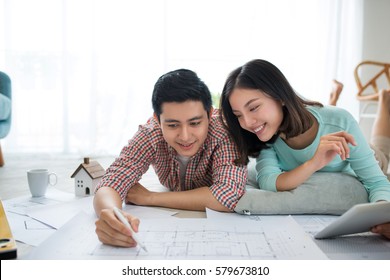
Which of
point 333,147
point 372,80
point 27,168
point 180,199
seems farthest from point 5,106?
point 372,80

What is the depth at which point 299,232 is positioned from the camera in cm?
87

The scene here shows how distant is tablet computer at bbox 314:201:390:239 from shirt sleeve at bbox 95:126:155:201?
1.77ft

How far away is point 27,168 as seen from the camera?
7.88 ft

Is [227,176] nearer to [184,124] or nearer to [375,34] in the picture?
[184,124]

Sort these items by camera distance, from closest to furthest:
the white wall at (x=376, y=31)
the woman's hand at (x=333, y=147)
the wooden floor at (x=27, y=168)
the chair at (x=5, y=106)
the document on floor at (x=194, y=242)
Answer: the document on floor at (x=194, y=242) < the woman's hand at (x=333, y=147) < the wooden floor at (x=27, y=168) < the chair at (x=5, y=106) < the white wall at (x=376, y=31)

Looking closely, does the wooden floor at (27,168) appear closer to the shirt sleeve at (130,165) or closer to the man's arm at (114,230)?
the shirt sleeve at (130,165)

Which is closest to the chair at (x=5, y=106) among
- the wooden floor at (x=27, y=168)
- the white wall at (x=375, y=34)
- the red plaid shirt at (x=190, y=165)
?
the wooden floor at (x=27, y=168)

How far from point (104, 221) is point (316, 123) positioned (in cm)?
80

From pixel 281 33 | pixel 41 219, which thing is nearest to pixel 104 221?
pixel 41 219

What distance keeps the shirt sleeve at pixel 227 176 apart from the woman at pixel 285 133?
37 mm

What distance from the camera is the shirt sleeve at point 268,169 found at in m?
1.22

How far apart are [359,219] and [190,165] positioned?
592mm

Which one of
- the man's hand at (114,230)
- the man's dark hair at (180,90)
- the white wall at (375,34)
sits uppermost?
the white wall at (375,34)

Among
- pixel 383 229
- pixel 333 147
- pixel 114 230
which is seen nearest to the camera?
pixel 114 230
